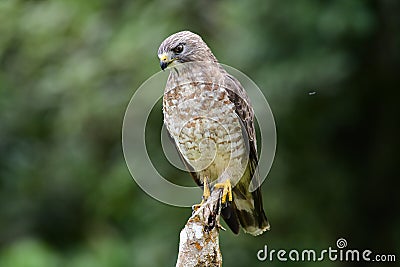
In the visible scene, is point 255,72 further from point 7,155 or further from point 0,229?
point 0,229

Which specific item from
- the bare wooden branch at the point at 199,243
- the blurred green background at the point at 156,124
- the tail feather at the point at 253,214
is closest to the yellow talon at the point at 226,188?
the tail feather at the point at 253,214

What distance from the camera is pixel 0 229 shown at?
6.33 m

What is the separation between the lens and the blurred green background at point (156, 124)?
5.43m

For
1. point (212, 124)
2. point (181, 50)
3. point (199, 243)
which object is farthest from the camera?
point (212, 124)

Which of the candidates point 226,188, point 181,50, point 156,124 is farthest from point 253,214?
point 156,124

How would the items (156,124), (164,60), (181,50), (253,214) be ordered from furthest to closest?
(156,124)
(253,214)
(181,50)
(164,60)

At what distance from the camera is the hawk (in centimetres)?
338

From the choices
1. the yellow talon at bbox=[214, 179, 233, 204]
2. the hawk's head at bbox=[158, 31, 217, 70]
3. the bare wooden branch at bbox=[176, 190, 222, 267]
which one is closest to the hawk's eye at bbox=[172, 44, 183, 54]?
the hawk's head at bbox=[158, 31, 217, 70]

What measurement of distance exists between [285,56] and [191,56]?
7.42 feet

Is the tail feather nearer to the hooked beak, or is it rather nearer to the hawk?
the hawk

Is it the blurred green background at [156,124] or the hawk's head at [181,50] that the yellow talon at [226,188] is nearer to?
the hawk's head at [181,50]

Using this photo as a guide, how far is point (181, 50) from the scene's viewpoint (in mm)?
3332

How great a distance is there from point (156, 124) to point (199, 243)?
11.6 ft

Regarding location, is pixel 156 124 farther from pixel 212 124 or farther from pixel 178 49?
pixel 178 49
